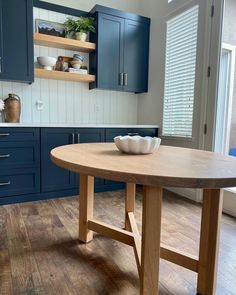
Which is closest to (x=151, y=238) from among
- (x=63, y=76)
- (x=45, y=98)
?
(x=63, y=76)

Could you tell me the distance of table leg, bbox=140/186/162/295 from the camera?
89 cm

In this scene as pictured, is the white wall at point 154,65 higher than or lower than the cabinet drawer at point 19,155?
higher

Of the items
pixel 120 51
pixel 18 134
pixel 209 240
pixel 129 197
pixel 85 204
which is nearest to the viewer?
pixel 209 240

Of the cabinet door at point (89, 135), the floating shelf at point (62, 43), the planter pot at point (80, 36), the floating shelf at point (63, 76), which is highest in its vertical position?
the planter pot at point (80, 36)

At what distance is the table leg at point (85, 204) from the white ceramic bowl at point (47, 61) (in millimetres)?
1807

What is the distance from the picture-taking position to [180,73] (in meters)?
2.89

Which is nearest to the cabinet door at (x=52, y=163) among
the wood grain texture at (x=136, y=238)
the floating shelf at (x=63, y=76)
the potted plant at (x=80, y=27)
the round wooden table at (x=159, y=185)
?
the floating shelf at (x=63, y=76)

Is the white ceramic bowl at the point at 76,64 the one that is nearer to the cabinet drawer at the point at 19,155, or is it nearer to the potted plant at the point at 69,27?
the potted plant at the point at 69,27

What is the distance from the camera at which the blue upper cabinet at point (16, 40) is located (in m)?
2.49

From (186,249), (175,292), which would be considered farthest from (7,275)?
(186,249)

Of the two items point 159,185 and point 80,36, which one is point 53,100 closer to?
point 80,36

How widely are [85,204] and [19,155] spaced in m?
1.16

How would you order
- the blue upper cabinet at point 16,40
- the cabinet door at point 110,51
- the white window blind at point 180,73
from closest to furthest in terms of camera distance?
1. the blue upper cabinet at point 16,40
2. the white window blind at point 180,73
3. the cabinet door at point 110,51

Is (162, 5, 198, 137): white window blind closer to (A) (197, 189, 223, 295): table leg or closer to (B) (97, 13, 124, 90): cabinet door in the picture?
(B) (97, 13, 124, 90): cabinet door
